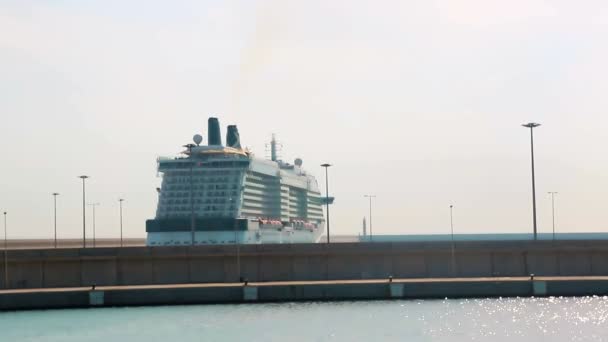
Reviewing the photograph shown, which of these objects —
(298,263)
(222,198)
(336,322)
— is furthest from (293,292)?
(222,198)

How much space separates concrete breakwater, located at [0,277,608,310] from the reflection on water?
115cm

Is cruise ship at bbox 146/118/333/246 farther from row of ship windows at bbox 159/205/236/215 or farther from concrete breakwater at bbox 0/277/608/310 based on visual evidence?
concrete breakwater at bbox 0/277/608/310

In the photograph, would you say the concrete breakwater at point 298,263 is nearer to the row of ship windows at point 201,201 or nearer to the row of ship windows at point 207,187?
the row of ship windows at point 201,201

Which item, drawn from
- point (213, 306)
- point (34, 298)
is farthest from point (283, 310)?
point (34, 298)

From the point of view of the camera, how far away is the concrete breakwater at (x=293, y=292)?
66062 millimetres

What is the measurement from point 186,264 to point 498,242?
65.5 ft

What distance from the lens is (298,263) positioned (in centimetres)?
7325

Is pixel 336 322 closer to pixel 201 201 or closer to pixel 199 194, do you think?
pixel 201 201

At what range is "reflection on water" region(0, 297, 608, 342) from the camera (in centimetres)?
5169

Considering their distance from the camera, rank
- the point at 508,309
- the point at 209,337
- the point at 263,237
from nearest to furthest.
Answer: the point at 209,337 < the point at 508,309 < the point at 263,237

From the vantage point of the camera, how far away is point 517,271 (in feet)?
238

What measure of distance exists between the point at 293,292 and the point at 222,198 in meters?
57.6

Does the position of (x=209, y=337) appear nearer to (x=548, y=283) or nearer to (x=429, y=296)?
(x=429, y=296)

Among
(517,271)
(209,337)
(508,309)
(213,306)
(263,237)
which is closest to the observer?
(209,337)
